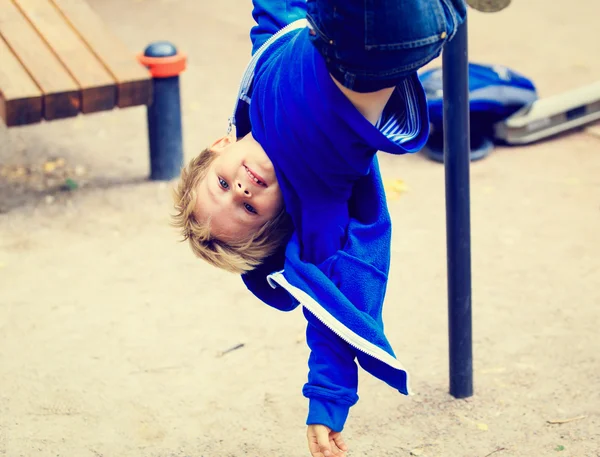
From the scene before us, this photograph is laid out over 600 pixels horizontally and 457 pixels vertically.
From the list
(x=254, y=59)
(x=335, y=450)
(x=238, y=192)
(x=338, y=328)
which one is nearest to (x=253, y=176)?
(x=238, y=192)

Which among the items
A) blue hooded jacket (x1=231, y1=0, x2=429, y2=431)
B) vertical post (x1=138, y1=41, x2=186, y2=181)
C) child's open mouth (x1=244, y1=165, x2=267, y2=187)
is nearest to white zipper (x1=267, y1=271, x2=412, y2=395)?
blue hooded jacket (x1=231, y1=0, x2=429, y2=431)

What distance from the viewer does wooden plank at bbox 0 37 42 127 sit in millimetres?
4027

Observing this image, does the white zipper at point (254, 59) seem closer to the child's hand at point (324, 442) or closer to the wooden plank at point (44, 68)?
the child's hand at point (324, 442)

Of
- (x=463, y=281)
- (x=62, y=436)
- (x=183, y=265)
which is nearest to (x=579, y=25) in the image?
(x=183, y=265)

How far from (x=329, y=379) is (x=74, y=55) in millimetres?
2853

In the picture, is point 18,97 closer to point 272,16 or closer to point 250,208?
point 272,16

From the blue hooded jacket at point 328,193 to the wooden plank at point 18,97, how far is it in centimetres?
208

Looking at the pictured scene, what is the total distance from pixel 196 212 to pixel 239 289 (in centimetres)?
168

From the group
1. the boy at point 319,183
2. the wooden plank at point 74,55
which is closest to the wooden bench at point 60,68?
the wooden plank at point 74,55

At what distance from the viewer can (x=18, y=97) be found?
158 inches

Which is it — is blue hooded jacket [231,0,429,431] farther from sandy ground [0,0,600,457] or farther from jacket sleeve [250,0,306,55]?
sandy ground [0,0,600,457]

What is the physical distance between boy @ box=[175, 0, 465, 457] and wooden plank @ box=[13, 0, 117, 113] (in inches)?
82.0

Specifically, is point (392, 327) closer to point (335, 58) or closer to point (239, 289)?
point (239, 289)

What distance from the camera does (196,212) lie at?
84.7 inches
